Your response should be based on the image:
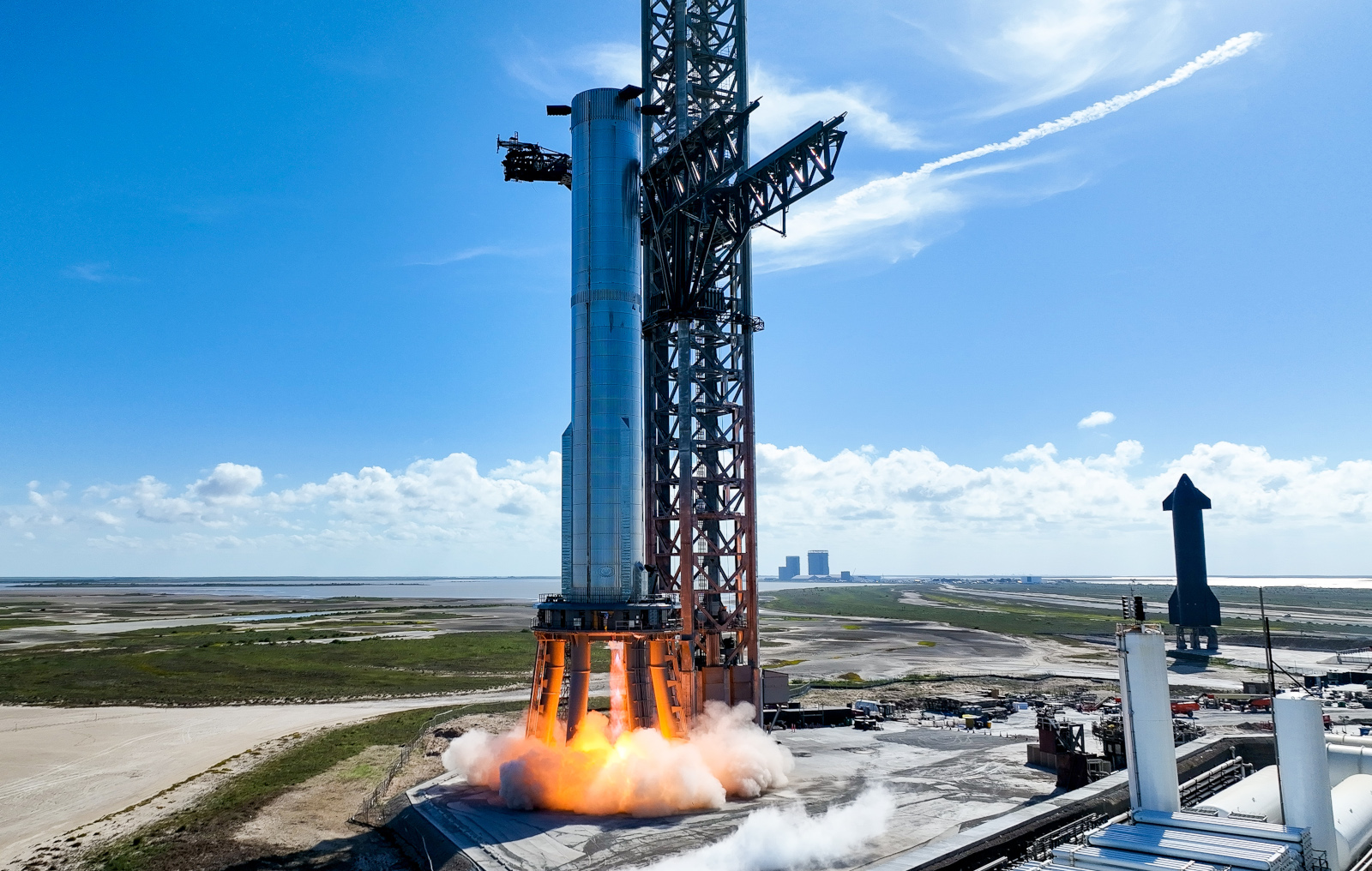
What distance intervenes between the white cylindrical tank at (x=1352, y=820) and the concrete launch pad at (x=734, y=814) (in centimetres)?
1020

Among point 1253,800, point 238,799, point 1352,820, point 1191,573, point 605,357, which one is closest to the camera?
point 1352,820

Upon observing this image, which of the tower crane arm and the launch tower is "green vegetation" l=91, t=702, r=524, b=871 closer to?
the launch tower

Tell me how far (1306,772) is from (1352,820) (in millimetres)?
4440

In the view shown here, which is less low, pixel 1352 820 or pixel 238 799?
pixel 1352 820

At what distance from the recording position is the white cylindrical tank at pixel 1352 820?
23.9 meters

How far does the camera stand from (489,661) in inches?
3871

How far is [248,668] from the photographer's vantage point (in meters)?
91.1

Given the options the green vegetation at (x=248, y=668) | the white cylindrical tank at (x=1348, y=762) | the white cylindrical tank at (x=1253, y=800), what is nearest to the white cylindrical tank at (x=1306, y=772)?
the white cylindrical tank at (x=1253, y=800)

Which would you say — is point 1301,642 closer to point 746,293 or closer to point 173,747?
point 746,293

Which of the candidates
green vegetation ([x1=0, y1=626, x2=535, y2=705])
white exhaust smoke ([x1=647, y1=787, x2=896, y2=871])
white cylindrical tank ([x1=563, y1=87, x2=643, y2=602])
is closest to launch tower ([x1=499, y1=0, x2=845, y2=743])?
white cylindrical tank ([x1=563, y1=87, x2=643, y2=602])

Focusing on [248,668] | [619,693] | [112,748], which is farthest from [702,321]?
[248,668]

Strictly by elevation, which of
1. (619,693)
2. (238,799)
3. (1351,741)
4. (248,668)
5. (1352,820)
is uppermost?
(619,693)

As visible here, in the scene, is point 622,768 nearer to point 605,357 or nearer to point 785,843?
point 785,843

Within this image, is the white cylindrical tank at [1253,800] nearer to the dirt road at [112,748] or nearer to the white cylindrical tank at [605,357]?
the white cylindrical tank at [605,357]
